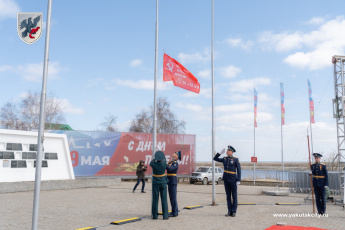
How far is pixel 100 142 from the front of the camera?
25562 millimetres

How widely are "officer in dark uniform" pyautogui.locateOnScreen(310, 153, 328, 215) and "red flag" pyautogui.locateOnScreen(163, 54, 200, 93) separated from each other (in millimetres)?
5514

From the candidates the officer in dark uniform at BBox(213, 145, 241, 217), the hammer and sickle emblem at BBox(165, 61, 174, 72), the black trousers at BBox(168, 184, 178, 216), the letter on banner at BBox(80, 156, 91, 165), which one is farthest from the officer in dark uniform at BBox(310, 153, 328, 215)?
the letter on banner at BBox(80, 156, 91, 165)

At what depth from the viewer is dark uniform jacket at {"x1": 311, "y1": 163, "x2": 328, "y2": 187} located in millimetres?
11312

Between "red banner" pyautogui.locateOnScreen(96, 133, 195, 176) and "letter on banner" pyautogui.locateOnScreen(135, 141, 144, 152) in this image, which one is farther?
"letter on banner" pyautogui.locateOnScreen(135, 141, 144, 152)

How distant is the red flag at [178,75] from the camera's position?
12844 mm

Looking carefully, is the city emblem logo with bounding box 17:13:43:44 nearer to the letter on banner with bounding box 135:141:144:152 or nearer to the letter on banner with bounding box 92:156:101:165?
the letter on banner with bounding box 92:156:101:165

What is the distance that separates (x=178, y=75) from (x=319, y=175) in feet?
21.0

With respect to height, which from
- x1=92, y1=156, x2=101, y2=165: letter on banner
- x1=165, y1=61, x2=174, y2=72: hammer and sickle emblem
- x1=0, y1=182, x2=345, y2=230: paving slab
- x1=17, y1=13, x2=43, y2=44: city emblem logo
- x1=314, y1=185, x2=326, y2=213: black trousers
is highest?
x1=165, y1=61, x2=174, y2=72: hammer and sickle emblem

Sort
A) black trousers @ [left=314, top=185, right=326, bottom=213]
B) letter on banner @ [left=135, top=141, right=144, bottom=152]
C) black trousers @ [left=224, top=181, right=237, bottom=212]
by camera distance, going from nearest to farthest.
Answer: black trousers @ [left=224, top=181, right=237, bottom=212]
black trousers @ [left=314, top=185, right=326, bottom=213]
letter on banner @ [left=135, top=141, right=144, bottom=152]

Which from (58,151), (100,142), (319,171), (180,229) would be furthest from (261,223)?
(100,142)

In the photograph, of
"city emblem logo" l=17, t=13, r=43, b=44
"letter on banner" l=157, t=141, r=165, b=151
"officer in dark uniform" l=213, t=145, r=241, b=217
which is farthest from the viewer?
"letter on banner" l=157, t=141, r=165, b=151

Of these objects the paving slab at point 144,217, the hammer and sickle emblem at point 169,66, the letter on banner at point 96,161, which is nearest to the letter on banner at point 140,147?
the letter on banner at point 96,161

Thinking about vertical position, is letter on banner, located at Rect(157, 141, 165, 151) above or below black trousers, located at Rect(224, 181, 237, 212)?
above

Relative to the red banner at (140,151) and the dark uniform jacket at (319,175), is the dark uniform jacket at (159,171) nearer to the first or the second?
the dark uniform jacket at (319,175)
